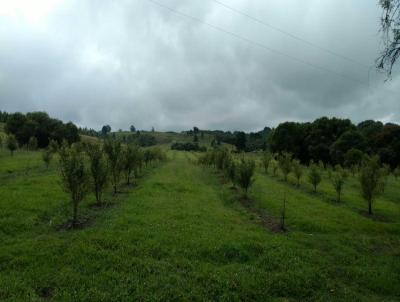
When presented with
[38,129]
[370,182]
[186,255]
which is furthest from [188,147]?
[186,255]

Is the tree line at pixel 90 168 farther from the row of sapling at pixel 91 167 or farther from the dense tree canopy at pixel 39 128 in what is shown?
the dense tree canopy at pixel 39 128

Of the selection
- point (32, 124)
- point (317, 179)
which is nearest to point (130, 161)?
point (317, 179)

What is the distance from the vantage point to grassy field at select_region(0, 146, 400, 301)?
27.4 ft

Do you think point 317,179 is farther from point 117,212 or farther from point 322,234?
point 117,212

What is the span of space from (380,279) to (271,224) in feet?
23.5

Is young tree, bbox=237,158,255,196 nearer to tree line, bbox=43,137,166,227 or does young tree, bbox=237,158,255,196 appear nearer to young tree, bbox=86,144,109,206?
tree line, bbox=43,137,166,227

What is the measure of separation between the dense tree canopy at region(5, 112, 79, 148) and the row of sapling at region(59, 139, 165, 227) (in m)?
58.6

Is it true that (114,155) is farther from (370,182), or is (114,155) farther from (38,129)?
(38,129)

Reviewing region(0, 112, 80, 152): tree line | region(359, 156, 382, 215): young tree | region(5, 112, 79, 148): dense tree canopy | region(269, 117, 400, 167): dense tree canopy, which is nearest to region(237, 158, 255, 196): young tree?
region(359, 156, 382, 215): young tree

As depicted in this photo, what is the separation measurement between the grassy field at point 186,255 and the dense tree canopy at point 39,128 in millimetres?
66397

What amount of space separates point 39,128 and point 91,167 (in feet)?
236

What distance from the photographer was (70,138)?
83750mm

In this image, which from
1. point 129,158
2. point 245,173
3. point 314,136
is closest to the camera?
point 245,173

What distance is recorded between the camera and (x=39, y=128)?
79.2 meters
